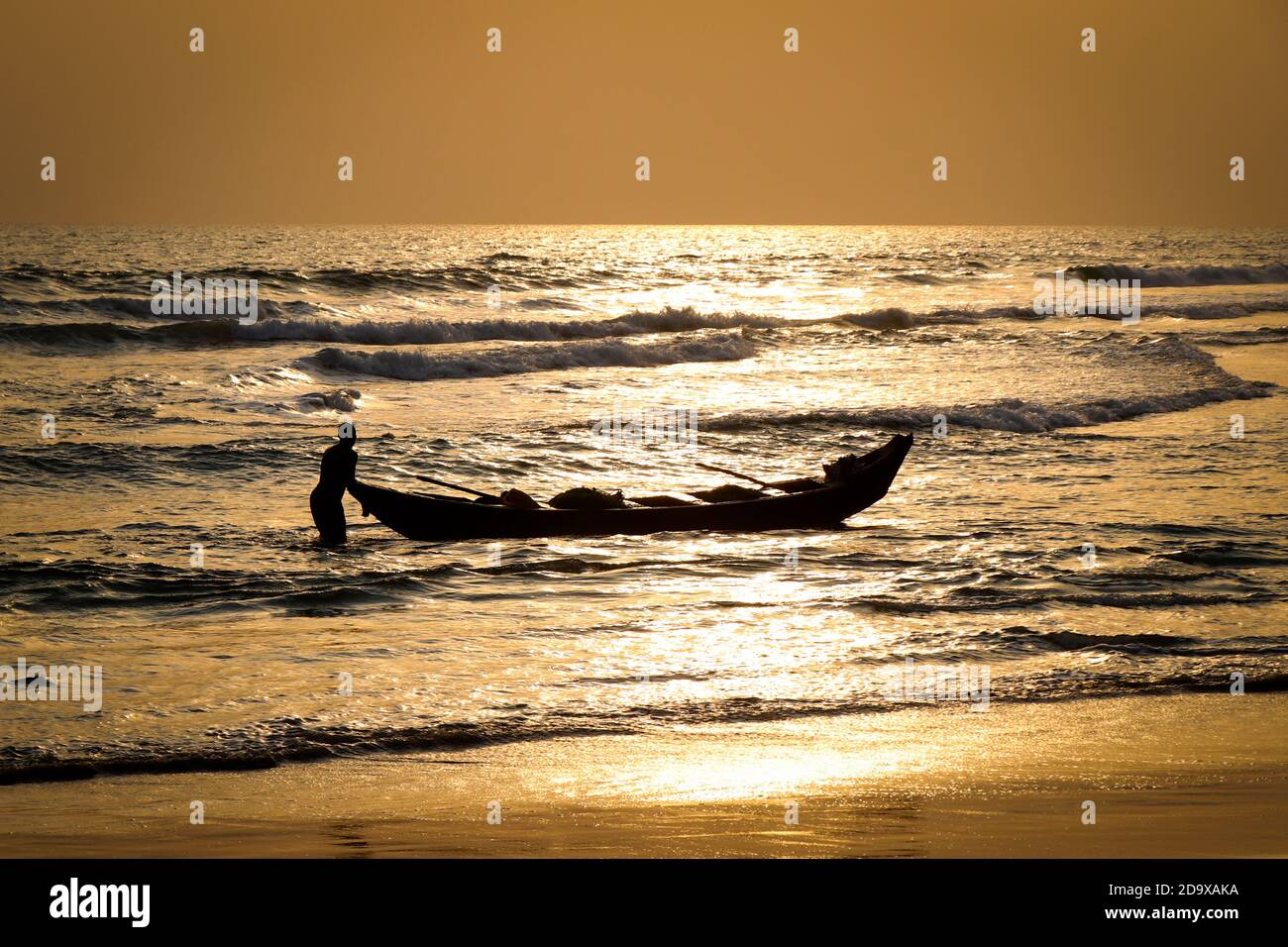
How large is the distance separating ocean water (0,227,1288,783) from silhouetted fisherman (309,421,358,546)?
40cm

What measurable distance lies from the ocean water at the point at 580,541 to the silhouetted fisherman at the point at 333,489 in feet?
1.30

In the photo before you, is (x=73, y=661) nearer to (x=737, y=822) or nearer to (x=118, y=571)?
(x=118, y=571)

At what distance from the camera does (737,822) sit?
22.3ft

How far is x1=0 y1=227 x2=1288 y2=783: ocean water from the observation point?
9.61 m

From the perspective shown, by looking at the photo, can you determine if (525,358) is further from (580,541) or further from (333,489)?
(333,489)

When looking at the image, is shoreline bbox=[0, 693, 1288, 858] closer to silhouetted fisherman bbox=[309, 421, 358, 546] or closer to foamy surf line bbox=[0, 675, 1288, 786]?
foamy surf line bbox=[0, 675, 1288, 786]

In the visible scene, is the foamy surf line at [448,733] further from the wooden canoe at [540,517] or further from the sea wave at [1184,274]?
the sea wave at [1184,274]

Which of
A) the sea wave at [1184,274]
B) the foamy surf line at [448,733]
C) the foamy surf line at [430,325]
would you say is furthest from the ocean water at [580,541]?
the sea wave at [1184,274]

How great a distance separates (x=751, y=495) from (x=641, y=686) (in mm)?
6619

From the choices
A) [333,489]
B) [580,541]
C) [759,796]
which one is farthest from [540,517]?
[759,796]

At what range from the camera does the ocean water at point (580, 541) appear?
31.5 ft

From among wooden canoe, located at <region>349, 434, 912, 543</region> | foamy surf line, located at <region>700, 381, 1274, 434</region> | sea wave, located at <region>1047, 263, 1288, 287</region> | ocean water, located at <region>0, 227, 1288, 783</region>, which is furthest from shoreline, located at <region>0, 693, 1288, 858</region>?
sea wave, located at <region>1047, 263, 1288, 287</region>

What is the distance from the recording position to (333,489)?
49.5ft
